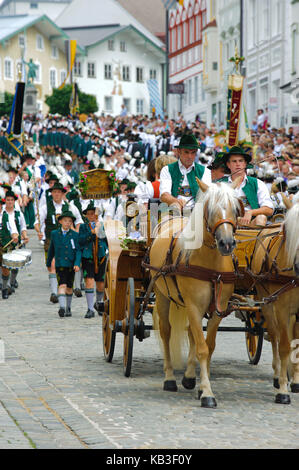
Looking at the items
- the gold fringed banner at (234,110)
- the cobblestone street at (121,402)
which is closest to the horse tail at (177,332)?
the cobblestone street at (121,402)

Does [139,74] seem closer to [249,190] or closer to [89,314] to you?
[89,314]

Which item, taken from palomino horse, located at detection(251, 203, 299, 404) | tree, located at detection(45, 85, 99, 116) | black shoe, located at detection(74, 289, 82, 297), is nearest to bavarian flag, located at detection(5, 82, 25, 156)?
black shoe, located at detection(74, 289, 82, 297)

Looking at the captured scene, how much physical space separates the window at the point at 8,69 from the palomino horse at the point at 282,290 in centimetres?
9400

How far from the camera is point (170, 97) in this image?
79688 mm

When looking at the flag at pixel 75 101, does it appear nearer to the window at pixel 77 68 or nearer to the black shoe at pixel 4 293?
the window at pixel 77 68

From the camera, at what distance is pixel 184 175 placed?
383 inches

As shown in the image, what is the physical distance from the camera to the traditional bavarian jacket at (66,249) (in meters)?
15.4

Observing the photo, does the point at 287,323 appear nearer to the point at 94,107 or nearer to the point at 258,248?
the point at 258,248

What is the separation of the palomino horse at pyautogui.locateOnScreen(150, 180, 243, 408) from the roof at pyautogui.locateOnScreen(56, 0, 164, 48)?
316 feet

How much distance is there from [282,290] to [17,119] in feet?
80.5

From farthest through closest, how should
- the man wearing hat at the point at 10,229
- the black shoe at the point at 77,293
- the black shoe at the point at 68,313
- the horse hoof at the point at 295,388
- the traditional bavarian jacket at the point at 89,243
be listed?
1. the black shoe at the point at 77,293
2. the man wearing hat at the point at 10,229
3. the traditional bavarian jacket at the point at 89,243
4. the black shoe at the point at 68,313
5. the horse hoof at the point at 295,388

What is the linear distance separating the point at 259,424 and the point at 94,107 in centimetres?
7130

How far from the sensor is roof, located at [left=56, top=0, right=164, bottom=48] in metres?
105

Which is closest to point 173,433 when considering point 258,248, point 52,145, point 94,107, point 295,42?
point 258,248
